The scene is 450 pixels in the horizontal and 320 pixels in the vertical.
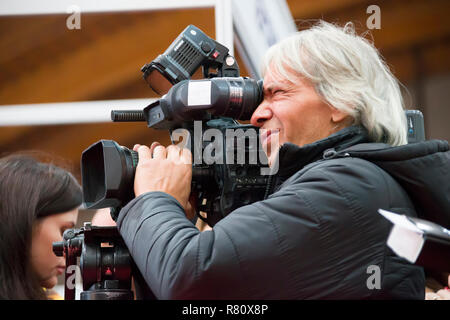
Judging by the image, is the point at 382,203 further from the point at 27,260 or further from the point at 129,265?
the point at 27,260

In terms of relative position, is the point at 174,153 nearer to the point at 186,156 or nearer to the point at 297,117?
the point at 186,156

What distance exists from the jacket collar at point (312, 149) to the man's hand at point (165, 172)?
0.18m

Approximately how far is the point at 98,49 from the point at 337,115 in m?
3.72

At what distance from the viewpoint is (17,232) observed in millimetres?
1493

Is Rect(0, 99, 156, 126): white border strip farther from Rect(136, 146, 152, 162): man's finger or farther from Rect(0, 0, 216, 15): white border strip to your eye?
Rect(136, 146, 152, 162): man's finger

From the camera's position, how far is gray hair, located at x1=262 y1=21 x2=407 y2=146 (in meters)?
1.24

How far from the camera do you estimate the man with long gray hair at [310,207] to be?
1009mm

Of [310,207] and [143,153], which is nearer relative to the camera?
[310,207]

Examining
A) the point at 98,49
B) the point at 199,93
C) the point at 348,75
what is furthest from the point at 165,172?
the point at 98,49

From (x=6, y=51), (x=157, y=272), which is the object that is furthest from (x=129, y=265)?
(x=6, y=51)

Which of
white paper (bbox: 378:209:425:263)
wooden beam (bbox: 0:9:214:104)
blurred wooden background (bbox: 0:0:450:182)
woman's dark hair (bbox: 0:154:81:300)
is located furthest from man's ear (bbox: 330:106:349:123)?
wooden beam (bbox: 0:9:214:104)

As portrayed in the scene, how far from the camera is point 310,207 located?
1.04 metres

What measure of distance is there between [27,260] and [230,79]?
63cm

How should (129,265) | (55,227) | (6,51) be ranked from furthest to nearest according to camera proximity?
(6,51)
(55,227)
(129,265)
